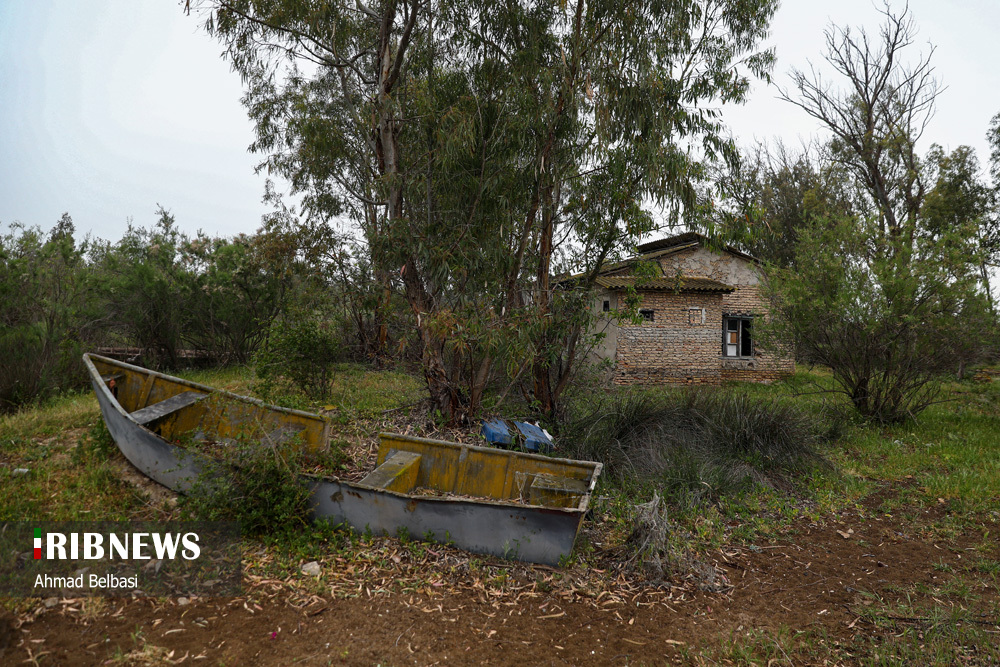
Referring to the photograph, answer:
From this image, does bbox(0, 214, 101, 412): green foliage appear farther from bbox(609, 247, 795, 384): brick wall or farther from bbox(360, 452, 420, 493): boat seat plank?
bbox(609, 247, 795, 384): brick wall

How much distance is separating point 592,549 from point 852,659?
6.57 feet

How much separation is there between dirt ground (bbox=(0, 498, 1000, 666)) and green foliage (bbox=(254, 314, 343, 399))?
537 centimetres

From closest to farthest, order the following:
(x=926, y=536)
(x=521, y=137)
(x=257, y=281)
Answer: (x=926, y=536)
(x=521, y=137)
(x=257, y=281)

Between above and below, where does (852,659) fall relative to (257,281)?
below

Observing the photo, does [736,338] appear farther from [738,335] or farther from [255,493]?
[255,493]

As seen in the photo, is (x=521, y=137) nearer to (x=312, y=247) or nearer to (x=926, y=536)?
(x=312, y=247)

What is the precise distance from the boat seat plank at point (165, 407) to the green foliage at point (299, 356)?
1.93m

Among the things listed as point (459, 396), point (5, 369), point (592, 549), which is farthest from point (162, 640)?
point (5, 369)

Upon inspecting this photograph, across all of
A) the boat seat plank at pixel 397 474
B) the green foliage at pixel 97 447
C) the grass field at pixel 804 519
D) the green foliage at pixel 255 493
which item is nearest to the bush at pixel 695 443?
the grass field at pixel 804 519

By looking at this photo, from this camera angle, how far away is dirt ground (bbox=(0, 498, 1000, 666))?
358 centimetres

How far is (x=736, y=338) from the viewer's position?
19.0 metres

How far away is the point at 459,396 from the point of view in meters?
8.81
